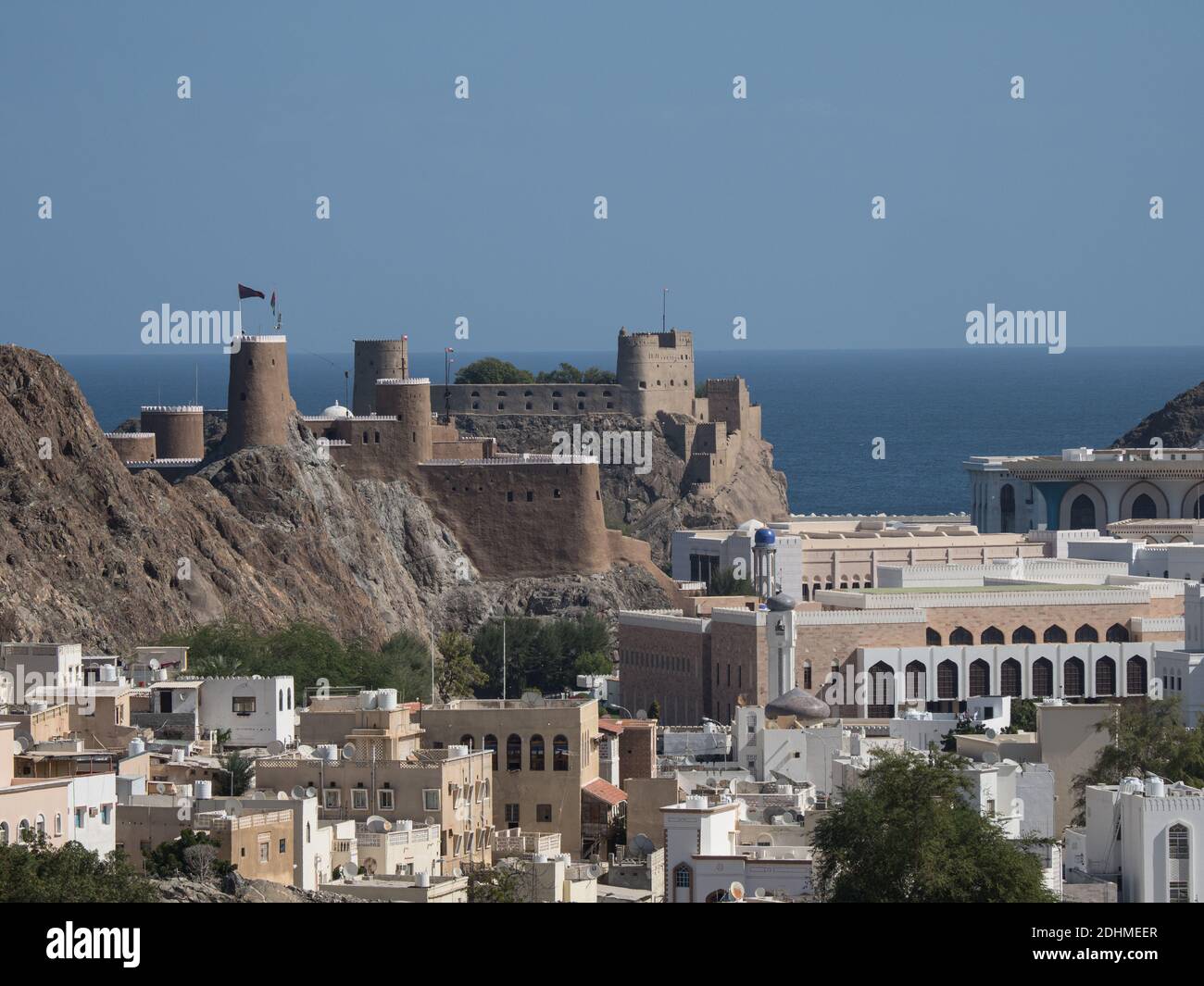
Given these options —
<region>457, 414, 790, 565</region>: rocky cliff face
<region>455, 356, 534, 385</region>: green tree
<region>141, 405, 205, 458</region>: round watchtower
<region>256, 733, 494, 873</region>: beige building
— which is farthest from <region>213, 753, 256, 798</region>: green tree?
<region>455, 356, 534, 385</region>: green tree

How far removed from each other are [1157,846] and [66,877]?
17582 mm

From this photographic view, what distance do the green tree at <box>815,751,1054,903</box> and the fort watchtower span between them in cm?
10534

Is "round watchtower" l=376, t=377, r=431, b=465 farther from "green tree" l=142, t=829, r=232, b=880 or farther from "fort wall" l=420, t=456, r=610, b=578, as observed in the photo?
"green tree" l=142, t=829, r=232, b=880

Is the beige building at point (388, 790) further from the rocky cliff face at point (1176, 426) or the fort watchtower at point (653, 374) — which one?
the rocky cliff face at point (1176, 426)

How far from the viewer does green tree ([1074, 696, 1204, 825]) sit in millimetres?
50062

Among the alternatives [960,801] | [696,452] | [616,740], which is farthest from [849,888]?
[696,452]

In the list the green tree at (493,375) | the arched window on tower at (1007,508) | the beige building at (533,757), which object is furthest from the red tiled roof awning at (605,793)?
the green tree at (493,375)

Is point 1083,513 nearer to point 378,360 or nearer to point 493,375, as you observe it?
point 378,360

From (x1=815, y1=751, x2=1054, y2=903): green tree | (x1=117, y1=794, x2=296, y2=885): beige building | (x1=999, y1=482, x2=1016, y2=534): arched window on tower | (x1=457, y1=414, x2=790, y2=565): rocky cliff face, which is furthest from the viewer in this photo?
(x1=457, y1=414, x2=790, y2=565): rocky cliff face

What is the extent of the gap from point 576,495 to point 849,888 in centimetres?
6554

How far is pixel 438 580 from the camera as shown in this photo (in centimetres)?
10006

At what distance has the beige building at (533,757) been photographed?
47625mm

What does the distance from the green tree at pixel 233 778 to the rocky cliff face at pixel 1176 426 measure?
353 feet

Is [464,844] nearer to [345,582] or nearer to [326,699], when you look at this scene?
[326,699]
